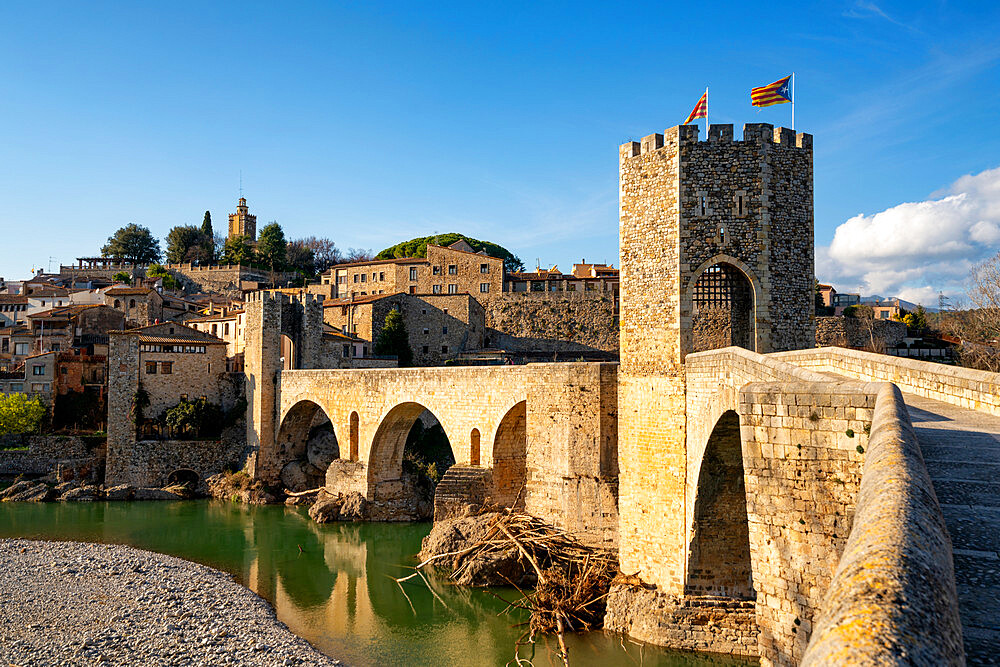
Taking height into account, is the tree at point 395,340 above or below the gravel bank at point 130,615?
above

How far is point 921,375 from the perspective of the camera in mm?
9562

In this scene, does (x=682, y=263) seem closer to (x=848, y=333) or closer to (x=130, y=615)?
(x=130, y=615)

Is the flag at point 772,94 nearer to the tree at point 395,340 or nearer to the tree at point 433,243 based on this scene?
the tree at point 395,340

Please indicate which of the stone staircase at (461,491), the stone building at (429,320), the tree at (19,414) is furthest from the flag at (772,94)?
the tree at (19,414)

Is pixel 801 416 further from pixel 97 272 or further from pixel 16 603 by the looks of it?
pixel 97 272

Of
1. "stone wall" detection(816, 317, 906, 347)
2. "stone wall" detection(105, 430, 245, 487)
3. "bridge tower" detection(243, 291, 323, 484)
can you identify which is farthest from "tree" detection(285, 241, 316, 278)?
"stone wall" detection(816, 317, 906, 347)

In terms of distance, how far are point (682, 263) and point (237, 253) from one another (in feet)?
224

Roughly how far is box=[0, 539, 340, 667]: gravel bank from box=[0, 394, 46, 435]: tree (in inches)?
561

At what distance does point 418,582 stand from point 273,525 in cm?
1011

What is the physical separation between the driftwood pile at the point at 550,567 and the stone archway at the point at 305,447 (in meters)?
13.5

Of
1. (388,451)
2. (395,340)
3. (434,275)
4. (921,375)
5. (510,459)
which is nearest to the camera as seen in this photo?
(921,375)

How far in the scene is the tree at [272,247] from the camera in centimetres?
7344

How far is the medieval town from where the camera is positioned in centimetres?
630

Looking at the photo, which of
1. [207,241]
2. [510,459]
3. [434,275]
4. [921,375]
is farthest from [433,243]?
[921,375]
